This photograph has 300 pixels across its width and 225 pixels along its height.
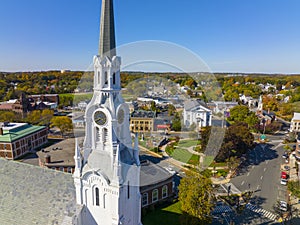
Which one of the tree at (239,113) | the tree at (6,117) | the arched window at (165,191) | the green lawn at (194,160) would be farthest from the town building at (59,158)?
the tree at (239,113)

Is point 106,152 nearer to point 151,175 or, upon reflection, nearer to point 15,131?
point 151,175

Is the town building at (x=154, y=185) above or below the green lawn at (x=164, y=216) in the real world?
above

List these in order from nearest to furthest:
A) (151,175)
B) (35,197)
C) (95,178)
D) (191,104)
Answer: (95,178), (35,197), (191,104), (151,175)

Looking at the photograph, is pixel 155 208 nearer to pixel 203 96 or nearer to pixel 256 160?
pixel 203 96

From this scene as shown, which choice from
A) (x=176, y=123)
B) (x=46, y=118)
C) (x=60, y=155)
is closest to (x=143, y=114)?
(x=176, y=123)

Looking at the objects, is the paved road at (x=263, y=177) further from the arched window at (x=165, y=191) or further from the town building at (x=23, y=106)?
the town building at (x=23, y=106)

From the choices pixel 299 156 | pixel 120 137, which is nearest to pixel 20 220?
pixel 120 137
